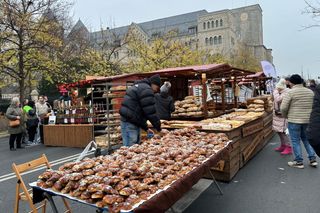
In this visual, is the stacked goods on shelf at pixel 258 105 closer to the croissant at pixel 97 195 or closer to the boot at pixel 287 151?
the boot at pixel 287 151

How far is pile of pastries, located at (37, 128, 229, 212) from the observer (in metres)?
2.52

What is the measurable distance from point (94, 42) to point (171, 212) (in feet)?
94.6

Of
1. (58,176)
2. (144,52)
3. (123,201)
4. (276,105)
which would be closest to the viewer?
(123,201)

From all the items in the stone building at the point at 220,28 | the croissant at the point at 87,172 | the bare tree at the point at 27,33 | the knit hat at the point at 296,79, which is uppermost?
the stone building at the point at 220,28

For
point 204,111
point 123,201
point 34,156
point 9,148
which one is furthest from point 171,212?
point 9,148

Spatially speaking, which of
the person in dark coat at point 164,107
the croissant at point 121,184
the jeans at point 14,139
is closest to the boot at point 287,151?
the person in dark coat at point 164,107

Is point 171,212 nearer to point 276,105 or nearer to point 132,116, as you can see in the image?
point 132,116

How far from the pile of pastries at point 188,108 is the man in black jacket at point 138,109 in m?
3.05

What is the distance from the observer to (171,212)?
13.7 ft

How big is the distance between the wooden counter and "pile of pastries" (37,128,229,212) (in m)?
6.35

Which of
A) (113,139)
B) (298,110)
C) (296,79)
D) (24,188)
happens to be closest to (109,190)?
(24,188)

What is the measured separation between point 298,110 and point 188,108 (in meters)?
3.29

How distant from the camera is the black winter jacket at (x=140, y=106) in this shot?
5.32 meters

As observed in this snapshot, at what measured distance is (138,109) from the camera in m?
5.48
